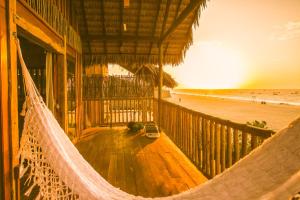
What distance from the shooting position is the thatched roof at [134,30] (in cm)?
667

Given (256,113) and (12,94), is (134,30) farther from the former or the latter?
(256,113)

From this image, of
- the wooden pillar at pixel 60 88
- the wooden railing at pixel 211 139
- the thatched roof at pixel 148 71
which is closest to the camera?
the wooden railing at pixel 211 139

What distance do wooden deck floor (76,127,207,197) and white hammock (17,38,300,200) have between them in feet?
4.39

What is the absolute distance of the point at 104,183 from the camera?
2.25 meters

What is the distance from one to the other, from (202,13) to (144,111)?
3764 mm

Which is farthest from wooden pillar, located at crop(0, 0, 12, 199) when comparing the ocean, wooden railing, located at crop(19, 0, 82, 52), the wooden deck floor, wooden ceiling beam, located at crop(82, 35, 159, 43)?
the ocean

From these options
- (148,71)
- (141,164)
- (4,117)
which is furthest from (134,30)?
(4,117)

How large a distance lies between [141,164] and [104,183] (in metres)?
2.26

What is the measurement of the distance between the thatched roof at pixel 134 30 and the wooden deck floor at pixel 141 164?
109 inches

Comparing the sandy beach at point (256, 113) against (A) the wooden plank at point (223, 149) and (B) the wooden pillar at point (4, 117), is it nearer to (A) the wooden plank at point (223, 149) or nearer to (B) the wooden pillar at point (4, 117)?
(A) the wooden plank at point (223, 149)

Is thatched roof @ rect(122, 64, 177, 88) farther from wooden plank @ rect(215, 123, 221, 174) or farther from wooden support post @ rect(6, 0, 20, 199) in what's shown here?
wooden support post @ rect(6, 0, 20, 199)

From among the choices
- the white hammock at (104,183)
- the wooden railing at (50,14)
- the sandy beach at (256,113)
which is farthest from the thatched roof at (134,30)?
the sandy beach at (256,113)

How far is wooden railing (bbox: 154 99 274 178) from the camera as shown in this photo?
251 centimetres

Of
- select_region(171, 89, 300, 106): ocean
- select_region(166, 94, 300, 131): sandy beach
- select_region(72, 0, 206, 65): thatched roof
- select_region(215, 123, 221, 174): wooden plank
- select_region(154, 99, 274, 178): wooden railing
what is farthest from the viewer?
select_region(171, 89, 300, 106): ocean
